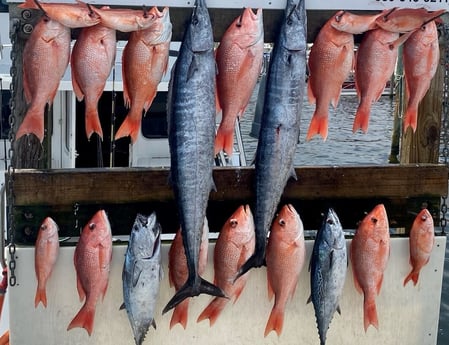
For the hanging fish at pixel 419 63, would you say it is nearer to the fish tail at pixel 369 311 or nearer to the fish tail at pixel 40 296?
the fish tail at pixel 369 311

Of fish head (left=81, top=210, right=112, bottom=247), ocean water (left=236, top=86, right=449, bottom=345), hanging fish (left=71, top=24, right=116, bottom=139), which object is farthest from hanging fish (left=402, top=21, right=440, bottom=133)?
ocean water (left=236, top=86, right=449, bottom=345)

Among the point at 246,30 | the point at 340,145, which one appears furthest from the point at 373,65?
the point at 340,145

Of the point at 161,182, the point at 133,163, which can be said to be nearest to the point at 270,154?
the point at 161,182

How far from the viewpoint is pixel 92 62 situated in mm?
2713

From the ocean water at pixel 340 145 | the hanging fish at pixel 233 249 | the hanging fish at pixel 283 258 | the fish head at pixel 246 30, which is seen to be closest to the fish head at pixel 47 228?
the hanging fish at pixel 233 249

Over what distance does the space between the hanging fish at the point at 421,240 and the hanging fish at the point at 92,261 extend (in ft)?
4.98

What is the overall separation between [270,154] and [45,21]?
1.13 meters

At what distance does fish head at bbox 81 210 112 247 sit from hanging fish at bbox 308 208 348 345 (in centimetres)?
101

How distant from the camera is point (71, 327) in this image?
2959mm

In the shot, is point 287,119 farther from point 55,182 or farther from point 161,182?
point 55,182

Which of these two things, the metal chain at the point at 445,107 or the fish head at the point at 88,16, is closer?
the fish head at the point at 88,16

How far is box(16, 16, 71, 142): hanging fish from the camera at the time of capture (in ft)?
8.80

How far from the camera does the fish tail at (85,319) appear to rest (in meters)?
2.90

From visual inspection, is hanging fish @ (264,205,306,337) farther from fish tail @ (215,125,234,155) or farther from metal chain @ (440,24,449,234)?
metal chain @ (440,24,449,234)
